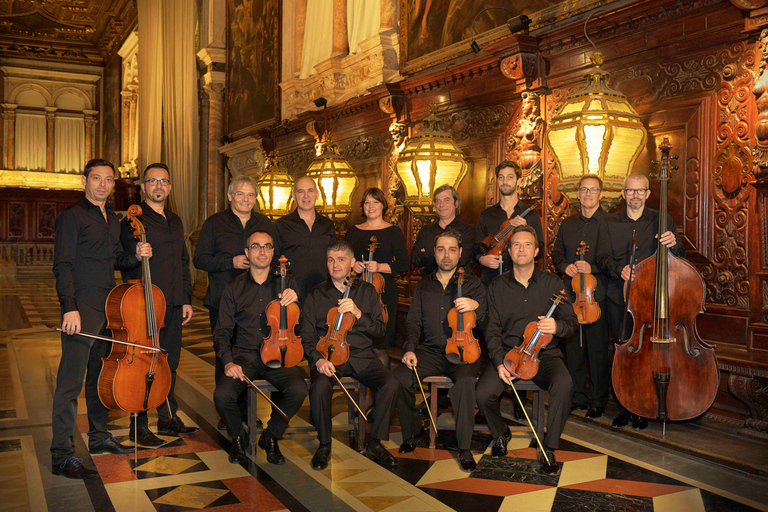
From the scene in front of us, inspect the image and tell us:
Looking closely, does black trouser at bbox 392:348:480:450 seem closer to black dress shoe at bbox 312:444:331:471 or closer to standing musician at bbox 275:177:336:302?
black dress shoe at bbox 312:444:331:471

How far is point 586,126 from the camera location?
3781 mm

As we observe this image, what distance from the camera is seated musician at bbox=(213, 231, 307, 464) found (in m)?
3.49

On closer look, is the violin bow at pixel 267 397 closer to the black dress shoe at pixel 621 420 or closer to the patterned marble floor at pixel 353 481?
the patterned marble floor at pixel 353 481

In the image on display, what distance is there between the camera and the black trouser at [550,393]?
336cm

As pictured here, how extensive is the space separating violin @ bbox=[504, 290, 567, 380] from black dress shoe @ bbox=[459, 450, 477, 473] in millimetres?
485

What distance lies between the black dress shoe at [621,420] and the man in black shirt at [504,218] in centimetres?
106

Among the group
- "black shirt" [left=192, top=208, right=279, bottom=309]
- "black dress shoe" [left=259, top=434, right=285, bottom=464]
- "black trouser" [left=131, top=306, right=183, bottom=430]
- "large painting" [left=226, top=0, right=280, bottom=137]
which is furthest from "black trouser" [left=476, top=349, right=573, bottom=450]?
"large painting" [left=226, top=0, right=280, bottom=137]

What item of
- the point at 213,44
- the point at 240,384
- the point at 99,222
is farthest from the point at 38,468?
the point at 213,44

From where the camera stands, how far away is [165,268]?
3.88 meters

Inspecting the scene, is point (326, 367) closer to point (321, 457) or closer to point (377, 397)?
point (377, 397)

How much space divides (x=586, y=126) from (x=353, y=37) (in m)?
5.16

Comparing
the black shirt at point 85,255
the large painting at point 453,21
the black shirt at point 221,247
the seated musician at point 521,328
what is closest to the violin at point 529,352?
the seated musician at point 521,328

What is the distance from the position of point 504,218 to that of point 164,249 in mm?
2170

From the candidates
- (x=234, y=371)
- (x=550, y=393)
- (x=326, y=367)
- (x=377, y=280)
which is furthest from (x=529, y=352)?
(x=234, y=371)
